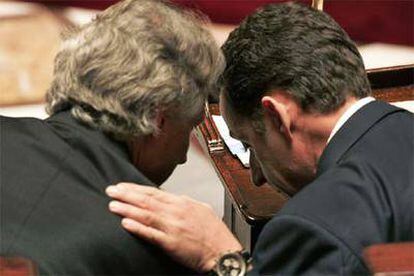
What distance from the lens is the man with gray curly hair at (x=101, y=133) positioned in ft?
4.17

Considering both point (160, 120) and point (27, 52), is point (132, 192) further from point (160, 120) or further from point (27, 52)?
point (27, 52)

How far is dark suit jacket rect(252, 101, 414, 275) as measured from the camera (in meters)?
1.23

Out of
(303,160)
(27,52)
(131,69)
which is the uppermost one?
(131,69)

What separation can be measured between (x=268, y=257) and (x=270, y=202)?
486mm

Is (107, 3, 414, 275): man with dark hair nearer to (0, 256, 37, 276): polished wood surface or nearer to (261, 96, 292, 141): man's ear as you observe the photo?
(261, 96, 292, 141): man's ear

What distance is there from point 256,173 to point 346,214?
0.59 m

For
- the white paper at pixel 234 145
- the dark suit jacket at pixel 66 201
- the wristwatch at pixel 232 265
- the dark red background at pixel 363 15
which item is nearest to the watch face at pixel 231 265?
the wristwatch at pixel 232 265

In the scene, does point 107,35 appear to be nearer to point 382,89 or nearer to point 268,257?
point 268,257

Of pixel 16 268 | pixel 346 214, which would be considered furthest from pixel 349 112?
pixel 16 268

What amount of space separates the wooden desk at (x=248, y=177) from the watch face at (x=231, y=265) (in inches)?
9.9

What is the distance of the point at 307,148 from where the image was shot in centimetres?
159

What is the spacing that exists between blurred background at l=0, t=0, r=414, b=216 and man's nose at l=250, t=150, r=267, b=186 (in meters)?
1.71

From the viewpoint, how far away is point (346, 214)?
1.26m

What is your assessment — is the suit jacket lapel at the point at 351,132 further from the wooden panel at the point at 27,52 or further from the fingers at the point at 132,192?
the wooden panel at the point at 27,52
